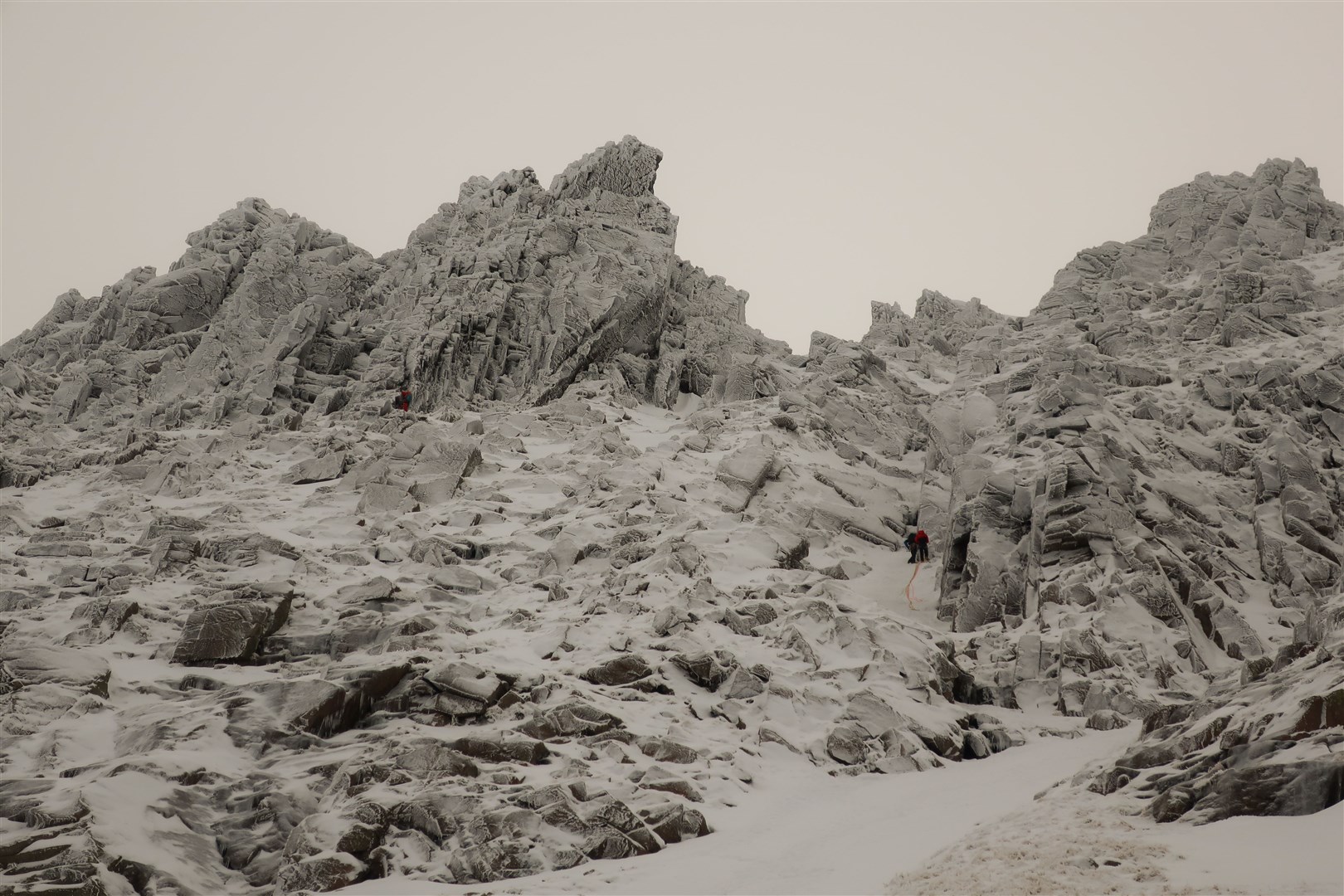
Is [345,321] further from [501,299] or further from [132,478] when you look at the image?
[132,478]

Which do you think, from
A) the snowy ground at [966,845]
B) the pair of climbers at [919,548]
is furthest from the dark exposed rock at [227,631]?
the pair of climbers at [919,548]

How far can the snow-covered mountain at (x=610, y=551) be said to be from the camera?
1299 cm

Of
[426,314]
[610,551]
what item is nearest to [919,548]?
[610,551]

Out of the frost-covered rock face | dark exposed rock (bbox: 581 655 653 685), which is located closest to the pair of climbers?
the frost-covered rock face

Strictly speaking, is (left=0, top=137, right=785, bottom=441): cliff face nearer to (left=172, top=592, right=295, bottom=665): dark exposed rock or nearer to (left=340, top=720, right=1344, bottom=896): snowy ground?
(left=172, top=592, right=295, bottom=665): dark exposed rock

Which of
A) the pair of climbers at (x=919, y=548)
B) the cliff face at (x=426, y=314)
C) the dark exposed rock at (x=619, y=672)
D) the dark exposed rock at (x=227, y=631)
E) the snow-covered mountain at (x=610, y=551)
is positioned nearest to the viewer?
the snow-covered mountain at (x=610, y=551)

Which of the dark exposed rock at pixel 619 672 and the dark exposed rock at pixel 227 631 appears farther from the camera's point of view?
the dark exposed rock at pixel 619 672

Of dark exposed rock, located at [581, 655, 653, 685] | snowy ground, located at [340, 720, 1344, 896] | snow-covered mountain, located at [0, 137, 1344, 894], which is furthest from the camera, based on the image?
dark exposed rock, located at [581, 655, 653, 685]

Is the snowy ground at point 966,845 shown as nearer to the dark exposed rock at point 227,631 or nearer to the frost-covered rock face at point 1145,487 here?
the frost-covered rock face at point 1145,487

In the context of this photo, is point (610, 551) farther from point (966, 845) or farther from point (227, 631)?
point (966, 845)

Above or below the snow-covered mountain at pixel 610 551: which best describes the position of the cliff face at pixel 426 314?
above

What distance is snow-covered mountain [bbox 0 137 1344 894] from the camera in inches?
512

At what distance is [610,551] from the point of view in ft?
80.7

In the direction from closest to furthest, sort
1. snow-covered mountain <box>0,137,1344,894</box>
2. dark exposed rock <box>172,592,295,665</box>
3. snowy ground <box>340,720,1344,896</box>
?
snowy ground <box>340,720,1344,896</box> → snow-covered mountain <box>0,137,1344,894</box> → dark exposed rock <box>172,592,295,665</box>
